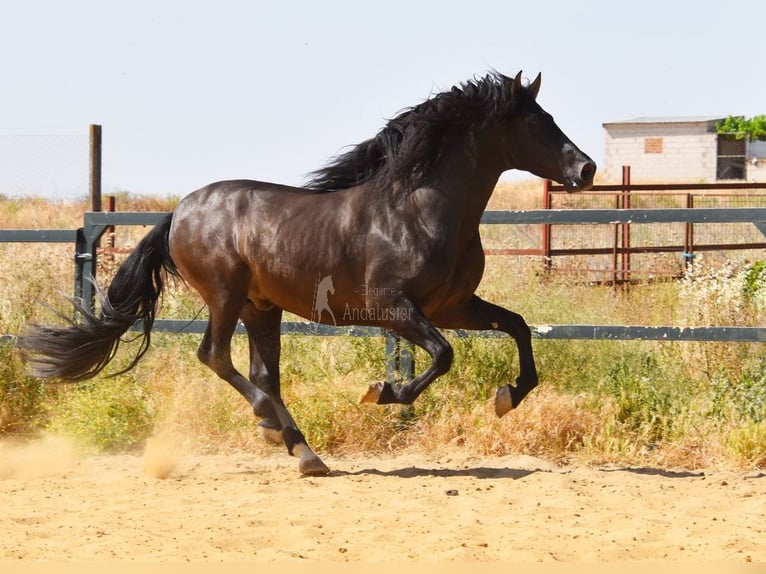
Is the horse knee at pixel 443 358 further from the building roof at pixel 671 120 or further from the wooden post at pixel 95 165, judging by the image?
the building roof at pixel 671 120

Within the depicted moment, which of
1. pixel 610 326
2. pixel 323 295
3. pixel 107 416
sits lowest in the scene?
pixel 107 416

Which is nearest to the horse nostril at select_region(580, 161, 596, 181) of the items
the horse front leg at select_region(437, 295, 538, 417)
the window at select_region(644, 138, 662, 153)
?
the horse front leg at select_region(437, 295, 538, 417)

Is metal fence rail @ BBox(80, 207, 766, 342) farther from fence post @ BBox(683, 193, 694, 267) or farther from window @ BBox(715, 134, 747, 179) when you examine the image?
window @ BBox(715, 134, 747, 179)

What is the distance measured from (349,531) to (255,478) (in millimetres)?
1605

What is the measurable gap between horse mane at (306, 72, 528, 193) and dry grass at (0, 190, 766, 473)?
4.82ft

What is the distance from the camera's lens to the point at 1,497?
17.9ft

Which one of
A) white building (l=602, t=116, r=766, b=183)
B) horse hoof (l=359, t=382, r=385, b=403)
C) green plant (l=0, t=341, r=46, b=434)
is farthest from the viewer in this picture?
white building (l=602, t=116, r=766, b=183)

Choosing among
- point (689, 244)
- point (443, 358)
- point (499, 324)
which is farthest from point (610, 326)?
point (689, 244)

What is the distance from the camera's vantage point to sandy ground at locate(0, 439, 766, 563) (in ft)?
13.8

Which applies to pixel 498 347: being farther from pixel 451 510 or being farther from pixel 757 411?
pixel 451 510

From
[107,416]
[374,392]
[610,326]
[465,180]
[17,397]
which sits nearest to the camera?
[374,392]

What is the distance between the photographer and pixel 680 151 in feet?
143

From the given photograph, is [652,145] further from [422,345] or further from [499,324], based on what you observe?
[422,345]

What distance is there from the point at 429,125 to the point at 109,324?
7.99 feet
